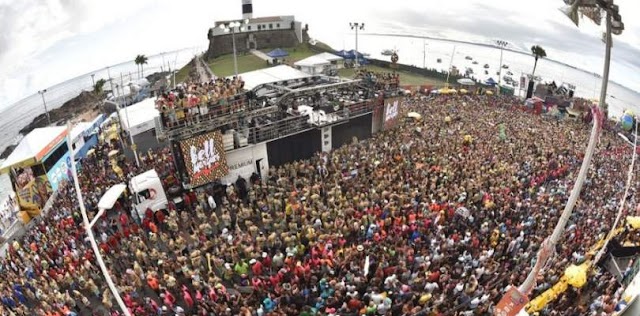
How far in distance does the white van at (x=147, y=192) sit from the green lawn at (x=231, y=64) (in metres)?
43.0

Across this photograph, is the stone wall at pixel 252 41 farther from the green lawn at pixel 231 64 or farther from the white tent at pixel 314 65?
the white tent at pixel 314 65

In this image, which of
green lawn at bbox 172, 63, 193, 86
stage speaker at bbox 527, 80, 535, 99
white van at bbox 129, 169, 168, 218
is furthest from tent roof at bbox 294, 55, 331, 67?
white van at bbox 129, 169, 168, 218

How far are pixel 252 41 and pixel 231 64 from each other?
565 inches

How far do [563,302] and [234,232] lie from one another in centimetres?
1234

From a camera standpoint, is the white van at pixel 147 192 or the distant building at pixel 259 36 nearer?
the white van at pixel 147 192

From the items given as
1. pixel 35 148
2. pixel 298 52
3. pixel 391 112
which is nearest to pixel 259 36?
pixel 298 52

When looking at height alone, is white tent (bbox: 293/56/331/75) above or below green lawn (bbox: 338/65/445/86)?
above

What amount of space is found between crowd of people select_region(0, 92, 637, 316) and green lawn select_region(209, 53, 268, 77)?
39.8 m

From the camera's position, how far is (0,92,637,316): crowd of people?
12.8 m

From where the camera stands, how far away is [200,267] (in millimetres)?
14406

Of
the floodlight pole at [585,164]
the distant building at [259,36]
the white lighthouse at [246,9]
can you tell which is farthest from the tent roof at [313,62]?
the floodlight pole at [585,164]

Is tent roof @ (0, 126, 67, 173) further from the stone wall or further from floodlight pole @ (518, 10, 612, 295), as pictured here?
the stone wall

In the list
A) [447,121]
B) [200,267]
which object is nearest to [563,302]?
[200,267]

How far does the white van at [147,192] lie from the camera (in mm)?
18109
